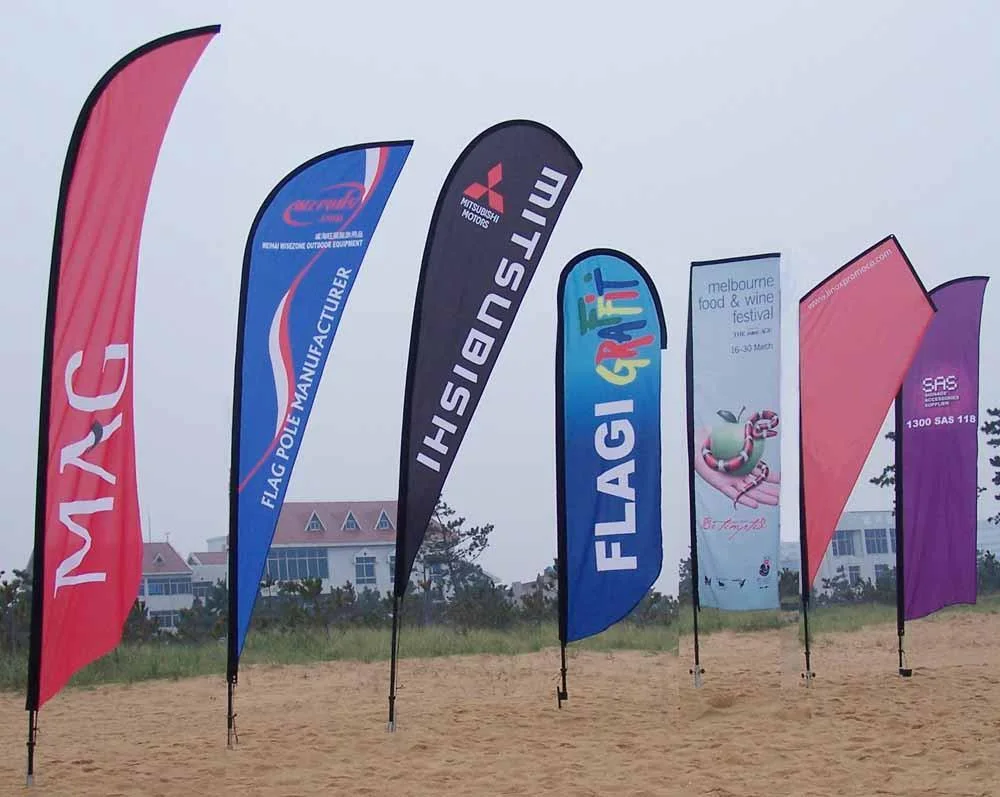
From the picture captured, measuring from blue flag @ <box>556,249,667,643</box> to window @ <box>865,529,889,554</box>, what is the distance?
24.0 meters

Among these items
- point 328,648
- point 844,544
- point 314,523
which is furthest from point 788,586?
point 314,523

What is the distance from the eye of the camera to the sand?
7340 millimetres

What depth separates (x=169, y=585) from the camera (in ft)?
107

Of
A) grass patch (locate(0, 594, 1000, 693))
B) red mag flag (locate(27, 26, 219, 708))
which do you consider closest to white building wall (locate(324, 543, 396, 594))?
grass patch (locate(0, 594, 1000, 693))

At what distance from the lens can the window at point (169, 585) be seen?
3203cm

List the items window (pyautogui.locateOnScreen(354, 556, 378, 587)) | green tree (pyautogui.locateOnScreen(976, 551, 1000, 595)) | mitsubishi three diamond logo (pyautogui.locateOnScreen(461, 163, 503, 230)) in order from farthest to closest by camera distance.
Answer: window (pyautogui.locateOnScreen(354, 556, 378, 587)), green tree (pyautogui.locateOnScreen(976, 551, 1000, 595)), mitsubishi three diamond logo (pyautogui.locateOnScreen(461, 163, 503, 230))

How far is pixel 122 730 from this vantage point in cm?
1024

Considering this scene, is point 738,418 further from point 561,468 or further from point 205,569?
point 205,569

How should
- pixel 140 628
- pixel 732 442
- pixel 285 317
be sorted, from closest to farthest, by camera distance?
pixel 285 317
pixel 732 442
pixel 140 628

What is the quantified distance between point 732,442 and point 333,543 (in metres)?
26.6

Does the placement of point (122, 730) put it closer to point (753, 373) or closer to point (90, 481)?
point (90, 481)

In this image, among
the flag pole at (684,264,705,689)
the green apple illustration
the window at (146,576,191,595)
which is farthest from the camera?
the window at (146,576,191,595)

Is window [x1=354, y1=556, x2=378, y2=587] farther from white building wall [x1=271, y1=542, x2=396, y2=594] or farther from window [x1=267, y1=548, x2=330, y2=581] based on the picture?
window [x1=267, y1=548, x2=330, y2=581]

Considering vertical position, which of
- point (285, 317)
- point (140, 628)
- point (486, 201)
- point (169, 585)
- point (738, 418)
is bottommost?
point (140, 628)
